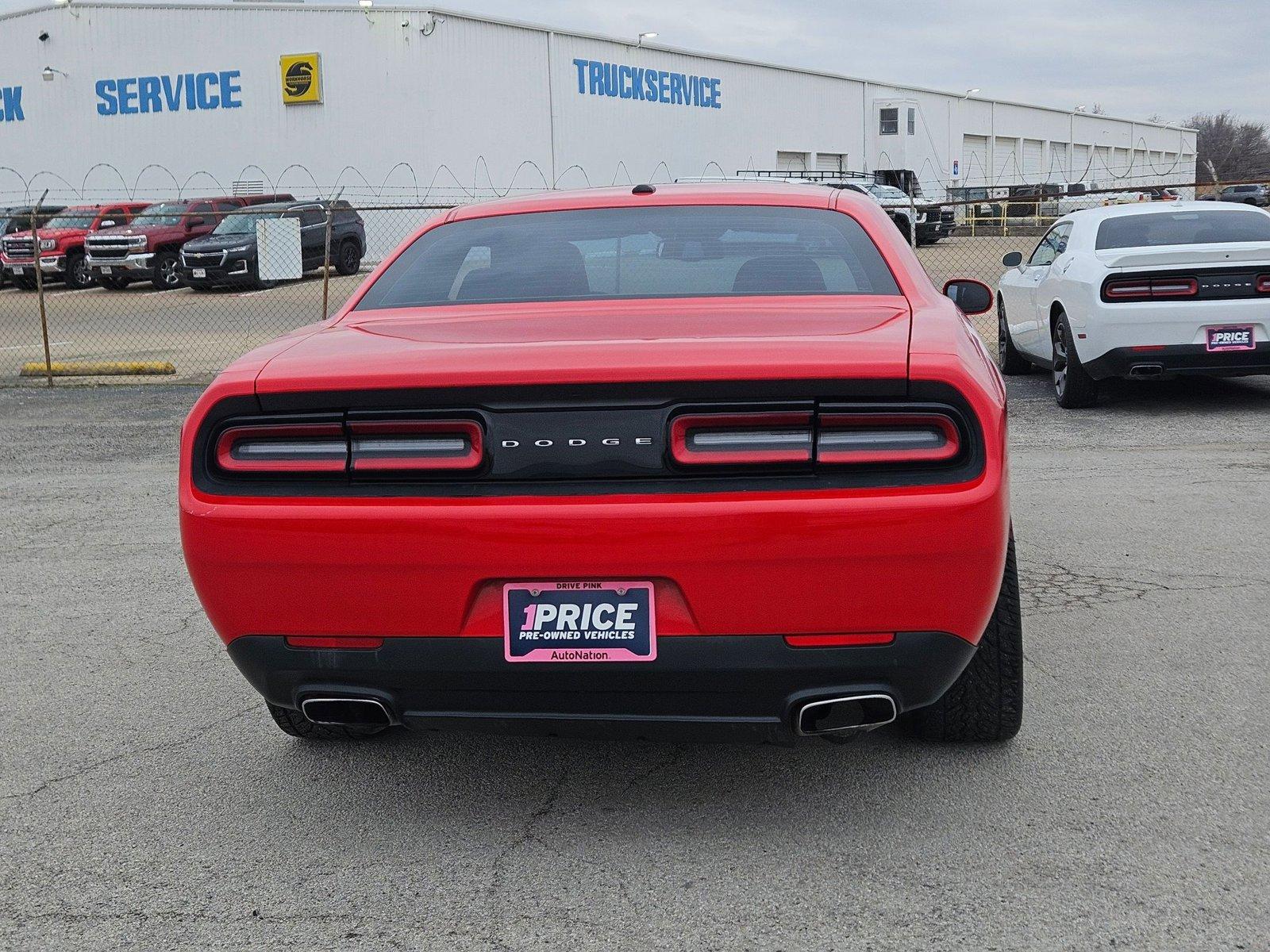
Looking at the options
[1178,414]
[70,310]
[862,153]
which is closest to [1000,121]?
[862,153]

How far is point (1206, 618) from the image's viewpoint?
4656 mm

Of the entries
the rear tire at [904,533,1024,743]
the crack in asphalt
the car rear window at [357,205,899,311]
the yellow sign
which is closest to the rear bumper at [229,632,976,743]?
the rear tire at [904,533,1024,743]

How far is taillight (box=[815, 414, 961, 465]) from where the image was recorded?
269 centimetres

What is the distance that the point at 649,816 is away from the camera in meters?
3.22

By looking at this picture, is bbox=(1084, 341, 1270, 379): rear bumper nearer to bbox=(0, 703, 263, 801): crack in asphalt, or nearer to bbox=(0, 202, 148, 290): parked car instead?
bbox=(0, 703, 263, 801): crack in asphalt

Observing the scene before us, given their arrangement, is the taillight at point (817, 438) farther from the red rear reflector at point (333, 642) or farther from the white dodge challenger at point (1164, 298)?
the white dodge challenger at point (1164, 298)

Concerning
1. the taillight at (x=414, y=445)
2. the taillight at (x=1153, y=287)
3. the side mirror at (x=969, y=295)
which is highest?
the side mirror at (x=969, y=295)

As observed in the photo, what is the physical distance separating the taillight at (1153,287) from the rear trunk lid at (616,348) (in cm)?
635

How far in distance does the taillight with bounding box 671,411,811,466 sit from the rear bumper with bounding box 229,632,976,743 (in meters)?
0.36

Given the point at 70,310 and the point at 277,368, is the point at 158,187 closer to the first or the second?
the point at 70,310

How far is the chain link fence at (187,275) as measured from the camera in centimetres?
1602

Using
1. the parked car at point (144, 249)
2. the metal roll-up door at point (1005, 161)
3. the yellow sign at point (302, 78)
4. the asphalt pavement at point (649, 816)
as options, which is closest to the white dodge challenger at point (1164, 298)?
the asphalt pavement at point (649, 816)

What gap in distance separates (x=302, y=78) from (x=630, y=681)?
36.0 metres

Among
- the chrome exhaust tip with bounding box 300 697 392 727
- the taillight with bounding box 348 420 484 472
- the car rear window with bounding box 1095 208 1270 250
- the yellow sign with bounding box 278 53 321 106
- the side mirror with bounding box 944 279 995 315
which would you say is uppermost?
the yellow sign with bounding box 278 53 321 106
